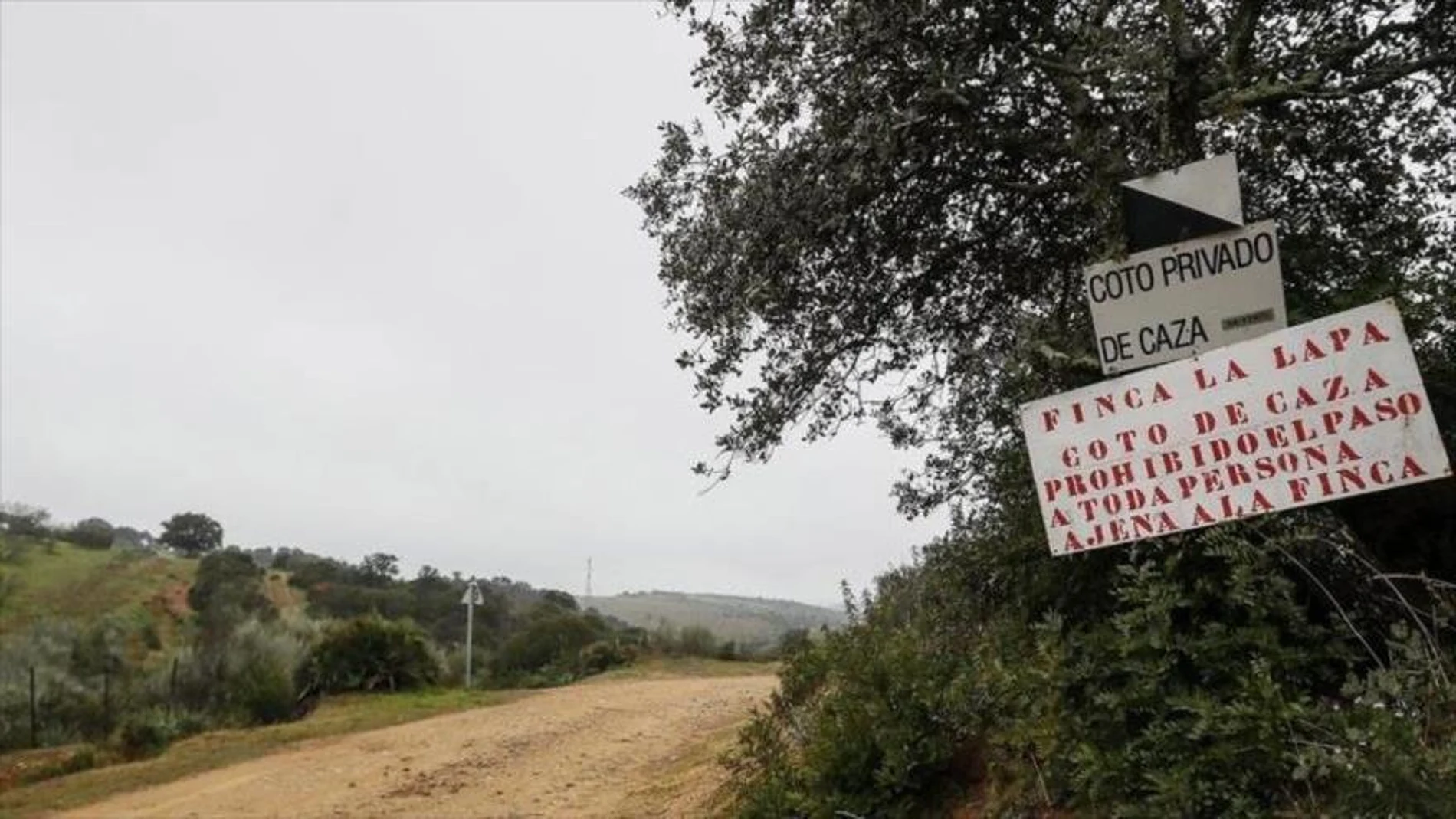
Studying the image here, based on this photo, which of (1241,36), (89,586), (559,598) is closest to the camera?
(1241,36)

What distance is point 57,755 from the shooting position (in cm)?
1614

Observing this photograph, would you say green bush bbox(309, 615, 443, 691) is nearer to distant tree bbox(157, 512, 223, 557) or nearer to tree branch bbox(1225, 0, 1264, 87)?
tree branch bbox(1225, 0, 1264, 87)

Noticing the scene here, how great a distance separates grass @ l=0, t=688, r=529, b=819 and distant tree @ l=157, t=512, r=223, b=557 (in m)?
57.0

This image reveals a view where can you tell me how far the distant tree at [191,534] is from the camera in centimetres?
7062

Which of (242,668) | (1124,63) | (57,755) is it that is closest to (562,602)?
(242,668)

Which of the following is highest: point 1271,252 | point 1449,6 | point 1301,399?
point 1449,6

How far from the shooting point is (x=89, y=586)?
47.1 metres

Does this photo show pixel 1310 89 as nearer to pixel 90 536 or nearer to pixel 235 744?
pixel 235 744

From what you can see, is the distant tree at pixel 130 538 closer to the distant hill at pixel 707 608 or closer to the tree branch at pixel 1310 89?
the distant hill at pixel 707 608

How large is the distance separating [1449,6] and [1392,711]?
429cm

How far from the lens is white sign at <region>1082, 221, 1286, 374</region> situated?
13.7ft

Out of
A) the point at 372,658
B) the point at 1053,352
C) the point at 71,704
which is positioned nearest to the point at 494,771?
the point at 1053,352

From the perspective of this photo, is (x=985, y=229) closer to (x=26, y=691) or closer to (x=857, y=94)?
(x=857, y=94)

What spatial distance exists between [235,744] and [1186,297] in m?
16.1
